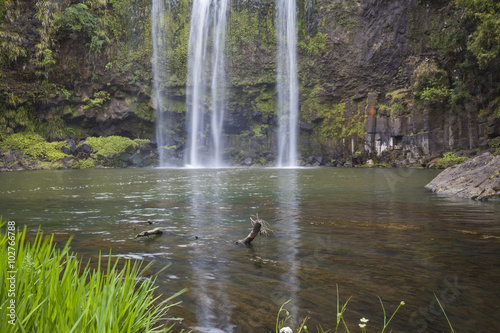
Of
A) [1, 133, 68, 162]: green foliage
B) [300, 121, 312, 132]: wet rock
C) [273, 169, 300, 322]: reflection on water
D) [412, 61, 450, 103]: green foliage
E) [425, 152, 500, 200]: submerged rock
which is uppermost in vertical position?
[412, 61, 450, 103]: green foliage

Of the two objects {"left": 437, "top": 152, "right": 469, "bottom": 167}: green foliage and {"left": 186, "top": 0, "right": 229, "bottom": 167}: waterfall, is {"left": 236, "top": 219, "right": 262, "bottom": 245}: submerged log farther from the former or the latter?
{"left": 186, "top": 0, "right": 229, "bottom": 167}: waterfall

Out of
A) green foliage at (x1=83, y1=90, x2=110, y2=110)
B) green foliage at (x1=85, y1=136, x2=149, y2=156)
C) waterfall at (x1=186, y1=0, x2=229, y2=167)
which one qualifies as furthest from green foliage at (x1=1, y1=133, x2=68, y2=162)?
waterfall at (x1=186, y1=0, x2=229, y2=167)

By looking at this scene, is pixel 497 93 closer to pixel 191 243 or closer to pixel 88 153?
pixel 191 243

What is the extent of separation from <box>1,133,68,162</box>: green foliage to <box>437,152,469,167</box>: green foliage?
127ft

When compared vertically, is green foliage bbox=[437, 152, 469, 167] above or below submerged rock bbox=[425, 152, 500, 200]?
above

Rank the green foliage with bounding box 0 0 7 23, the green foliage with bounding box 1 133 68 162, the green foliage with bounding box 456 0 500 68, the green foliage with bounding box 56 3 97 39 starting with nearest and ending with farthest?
1. the green foliage with bounding box 456 0 500 68
2. the green foliage with bounding box 1 133 68 162
3. the green foliage with bounding box 0 0 7 23
4. the green foliage with bounding box 56 3 97 39

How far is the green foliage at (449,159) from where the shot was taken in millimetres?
24108

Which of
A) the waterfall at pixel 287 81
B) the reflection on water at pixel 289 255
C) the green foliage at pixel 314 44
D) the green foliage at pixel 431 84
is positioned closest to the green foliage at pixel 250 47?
the waterfall at pixel 287 81

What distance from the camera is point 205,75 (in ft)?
141

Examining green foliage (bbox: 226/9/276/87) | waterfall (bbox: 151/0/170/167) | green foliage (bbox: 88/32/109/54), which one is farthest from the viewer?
waterfall (bbox: 151/0/170/167)

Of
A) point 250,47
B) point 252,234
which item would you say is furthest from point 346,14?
point 252,234

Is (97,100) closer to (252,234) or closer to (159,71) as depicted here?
(159,71)

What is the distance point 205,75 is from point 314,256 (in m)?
41.5

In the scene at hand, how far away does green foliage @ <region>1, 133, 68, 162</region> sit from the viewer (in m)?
36.0
